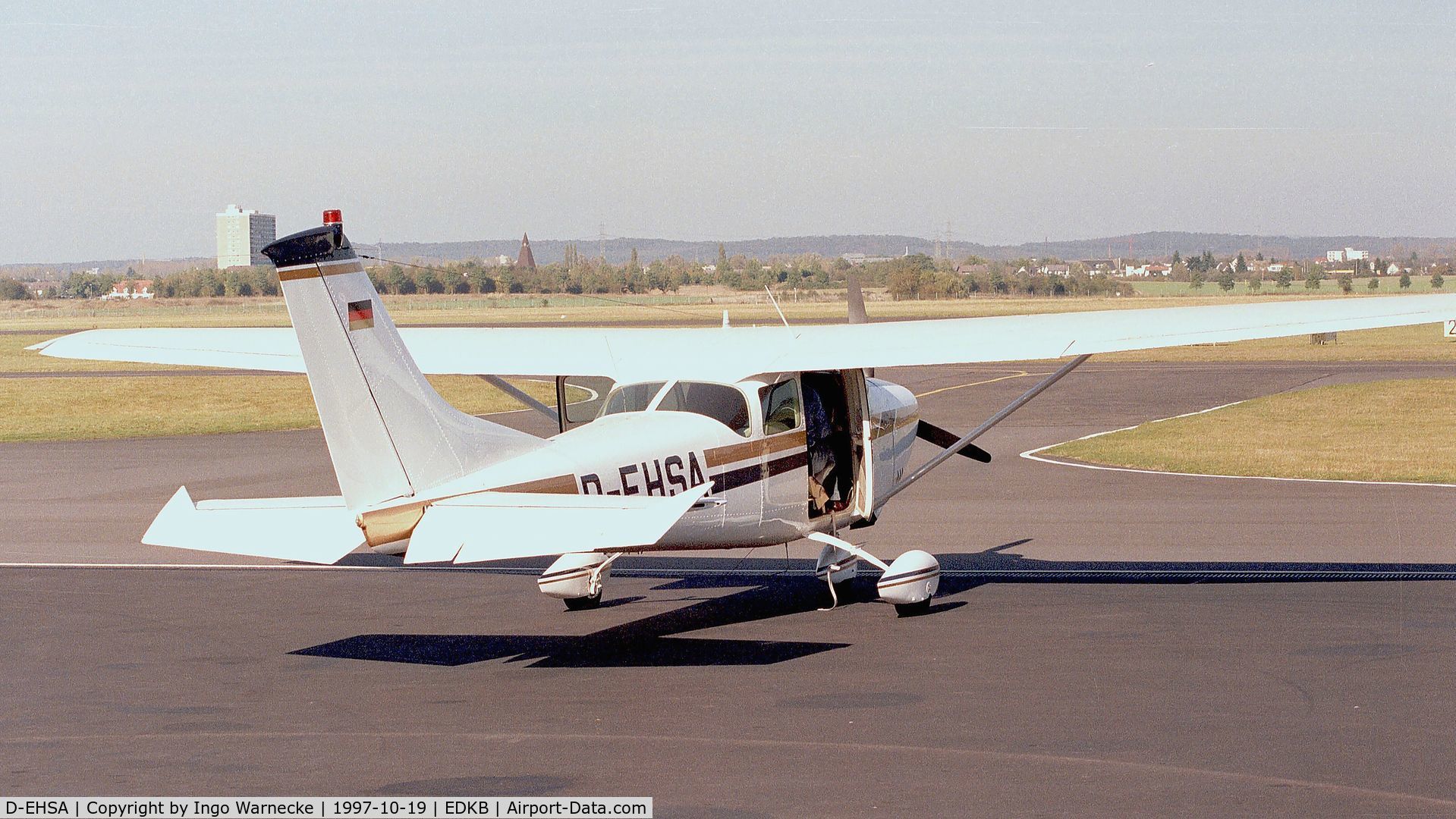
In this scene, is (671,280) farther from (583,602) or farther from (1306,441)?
(583,602)

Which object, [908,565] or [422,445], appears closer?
[422,445]

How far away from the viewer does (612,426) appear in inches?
466

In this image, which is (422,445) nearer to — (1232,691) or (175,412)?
(1232,691)

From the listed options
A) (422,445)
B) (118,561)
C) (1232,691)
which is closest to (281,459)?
(118,561)

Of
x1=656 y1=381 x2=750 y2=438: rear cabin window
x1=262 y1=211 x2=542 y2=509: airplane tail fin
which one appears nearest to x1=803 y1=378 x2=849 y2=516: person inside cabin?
x1=656 y1=381 x2=750 y2=438: rear cabin window

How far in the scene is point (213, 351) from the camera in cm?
1511

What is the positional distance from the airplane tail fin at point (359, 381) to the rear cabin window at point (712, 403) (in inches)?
92.5

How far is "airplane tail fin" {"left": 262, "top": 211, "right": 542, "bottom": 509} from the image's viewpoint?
9797mm

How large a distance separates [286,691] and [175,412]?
31.2 meters

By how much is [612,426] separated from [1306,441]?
64.9 feet

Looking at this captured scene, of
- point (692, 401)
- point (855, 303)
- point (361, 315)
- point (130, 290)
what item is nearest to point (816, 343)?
point (692, 401)

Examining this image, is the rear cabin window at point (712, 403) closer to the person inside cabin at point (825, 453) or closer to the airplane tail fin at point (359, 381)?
the person inside cabin at point (825, 453)

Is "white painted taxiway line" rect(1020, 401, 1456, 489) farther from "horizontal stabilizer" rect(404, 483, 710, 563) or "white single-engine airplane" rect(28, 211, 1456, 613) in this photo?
"horizontal stabilizer" rect(404, 483, 710, 563)

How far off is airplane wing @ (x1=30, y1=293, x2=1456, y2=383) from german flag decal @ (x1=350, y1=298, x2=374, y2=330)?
3.17 m
